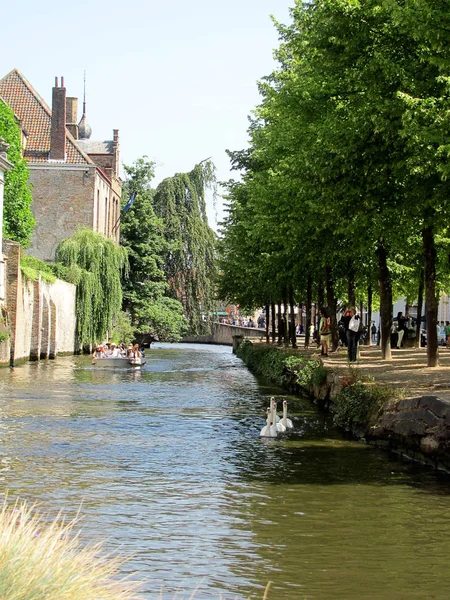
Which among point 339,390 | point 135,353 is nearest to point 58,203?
point 135,353

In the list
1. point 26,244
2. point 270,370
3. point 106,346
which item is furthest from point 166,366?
point 26,244

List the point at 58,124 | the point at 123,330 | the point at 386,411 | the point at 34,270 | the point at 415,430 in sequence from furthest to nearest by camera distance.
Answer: the point at 58,124 → the point at 123,330 → the point at 34,270 → the point at 386,411 → the point at 415,430

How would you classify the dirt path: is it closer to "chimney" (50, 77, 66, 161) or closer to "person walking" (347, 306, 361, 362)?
"person walking" (347, 306, 361, 362)

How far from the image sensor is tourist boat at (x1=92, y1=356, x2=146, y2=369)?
137ft

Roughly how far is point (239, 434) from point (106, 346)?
91.1ft

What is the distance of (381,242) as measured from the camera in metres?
27.8

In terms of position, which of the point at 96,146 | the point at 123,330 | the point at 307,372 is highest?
the point at 96,146

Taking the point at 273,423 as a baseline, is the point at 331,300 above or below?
above

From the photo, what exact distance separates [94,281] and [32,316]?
315 inches

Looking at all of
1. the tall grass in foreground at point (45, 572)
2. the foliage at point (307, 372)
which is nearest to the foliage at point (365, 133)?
the foliage at point (307, 372)

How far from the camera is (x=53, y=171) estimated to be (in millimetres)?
65812

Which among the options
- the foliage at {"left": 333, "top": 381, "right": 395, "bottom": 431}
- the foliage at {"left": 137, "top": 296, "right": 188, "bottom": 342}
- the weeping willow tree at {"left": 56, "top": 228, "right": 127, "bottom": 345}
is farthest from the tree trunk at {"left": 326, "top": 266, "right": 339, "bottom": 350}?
the foliage at {"left": 137, "top": 296, "right": 188, "bottom": 342}

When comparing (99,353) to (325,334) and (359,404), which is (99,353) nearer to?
(325,334)

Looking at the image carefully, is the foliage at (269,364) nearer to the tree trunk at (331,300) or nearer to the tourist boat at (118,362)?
the tree trunk at (331,300)
